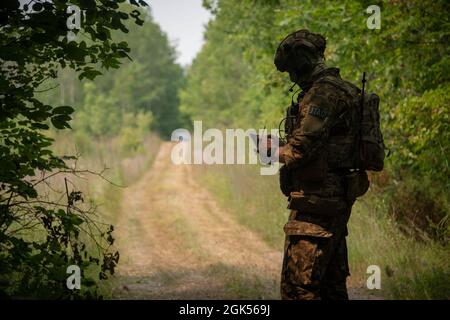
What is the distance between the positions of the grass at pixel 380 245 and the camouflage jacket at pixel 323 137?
2008 mm

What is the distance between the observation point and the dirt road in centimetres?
660

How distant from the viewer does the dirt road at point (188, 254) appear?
21.7 ft

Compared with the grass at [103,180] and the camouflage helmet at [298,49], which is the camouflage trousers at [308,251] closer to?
the camouflage helmet at [298,49]

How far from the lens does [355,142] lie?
3.87 m

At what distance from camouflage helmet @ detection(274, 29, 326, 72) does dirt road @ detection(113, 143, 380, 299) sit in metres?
3.10

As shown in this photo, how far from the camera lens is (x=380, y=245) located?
269 inches

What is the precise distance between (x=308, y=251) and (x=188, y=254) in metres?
5.39

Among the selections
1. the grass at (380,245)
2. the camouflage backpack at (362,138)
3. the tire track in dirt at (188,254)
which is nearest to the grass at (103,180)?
the tire track in dirt at (188,254)

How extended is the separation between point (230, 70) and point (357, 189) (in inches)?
1274

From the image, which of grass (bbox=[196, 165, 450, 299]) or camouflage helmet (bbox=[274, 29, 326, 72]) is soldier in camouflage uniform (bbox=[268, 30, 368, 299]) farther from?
Result: grass (bbox=[196, 165, 450, 299])

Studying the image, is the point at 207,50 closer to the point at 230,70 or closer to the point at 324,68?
the point at 230,70

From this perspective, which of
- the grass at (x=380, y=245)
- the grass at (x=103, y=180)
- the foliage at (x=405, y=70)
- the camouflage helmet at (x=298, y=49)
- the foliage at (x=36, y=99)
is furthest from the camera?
the grass at (x=103, y=180)

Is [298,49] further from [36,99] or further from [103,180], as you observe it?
[103,180]

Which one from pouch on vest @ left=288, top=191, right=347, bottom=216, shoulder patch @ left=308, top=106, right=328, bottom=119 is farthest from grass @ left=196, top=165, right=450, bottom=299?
shoulder patch @ left=308, top=106, right=328, bottom=119
